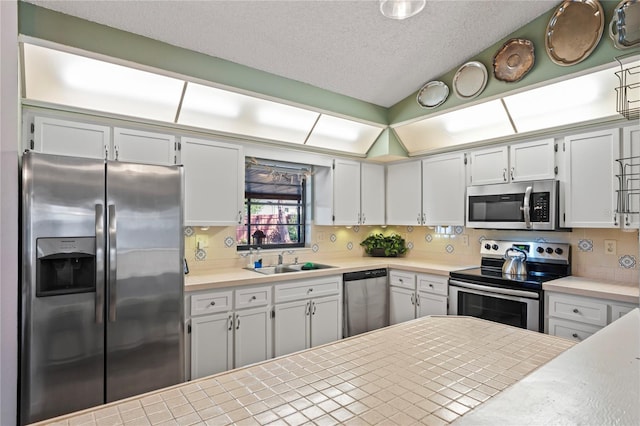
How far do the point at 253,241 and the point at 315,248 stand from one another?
30.4 inches

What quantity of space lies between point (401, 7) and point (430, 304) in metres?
2.64

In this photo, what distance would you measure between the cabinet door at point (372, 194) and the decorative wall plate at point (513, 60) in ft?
5.48

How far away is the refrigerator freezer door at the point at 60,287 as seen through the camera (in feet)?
6.07

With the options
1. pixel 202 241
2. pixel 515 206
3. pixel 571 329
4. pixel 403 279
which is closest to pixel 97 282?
pixel 202 241

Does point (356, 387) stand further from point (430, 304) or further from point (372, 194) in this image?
point (372, 194)

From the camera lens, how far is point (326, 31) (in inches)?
107

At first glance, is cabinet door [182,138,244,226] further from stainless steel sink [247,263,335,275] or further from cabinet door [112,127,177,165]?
stainless steel sink [247,263,335,275]

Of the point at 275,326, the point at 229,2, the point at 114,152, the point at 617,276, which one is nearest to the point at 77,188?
the point at 114,152

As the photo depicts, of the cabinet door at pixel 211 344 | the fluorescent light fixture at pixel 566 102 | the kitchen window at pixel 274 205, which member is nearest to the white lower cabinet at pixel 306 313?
the cabinet door at pixel 211 344

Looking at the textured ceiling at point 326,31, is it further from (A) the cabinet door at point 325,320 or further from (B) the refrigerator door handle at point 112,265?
(A) the cabinet door at point 325,320

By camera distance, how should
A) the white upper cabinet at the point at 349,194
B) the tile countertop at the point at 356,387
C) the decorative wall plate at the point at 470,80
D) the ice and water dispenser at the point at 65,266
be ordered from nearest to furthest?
the tile countertop at the point at 356,387
the ice and water dispenser at the point at 65,266
the decorative wall plate at the point at 470,80
the white upper cabinet at the point at 349,194

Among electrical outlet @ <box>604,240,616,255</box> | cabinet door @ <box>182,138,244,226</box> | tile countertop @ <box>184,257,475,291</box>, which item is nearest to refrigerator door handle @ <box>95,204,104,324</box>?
tile countertop @ <box>184,257,475,291</box>

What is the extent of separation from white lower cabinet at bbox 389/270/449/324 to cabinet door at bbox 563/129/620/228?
1.22m

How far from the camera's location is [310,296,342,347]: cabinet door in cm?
330
